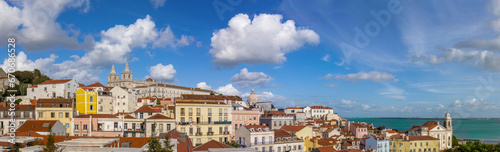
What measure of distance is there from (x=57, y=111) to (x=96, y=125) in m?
6.04

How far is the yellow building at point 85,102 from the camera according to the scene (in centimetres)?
5441

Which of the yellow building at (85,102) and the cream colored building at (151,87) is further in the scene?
the cream colored building at (151,87)

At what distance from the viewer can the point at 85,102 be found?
179 feet

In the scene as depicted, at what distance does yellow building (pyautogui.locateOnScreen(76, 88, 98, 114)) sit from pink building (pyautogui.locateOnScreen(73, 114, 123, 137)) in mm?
10678

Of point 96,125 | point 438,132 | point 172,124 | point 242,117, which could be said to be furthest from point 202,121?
point 438,132

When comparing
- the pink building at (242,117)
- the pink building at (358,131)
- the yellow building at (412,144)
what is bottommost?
the yellow building at (412,144)

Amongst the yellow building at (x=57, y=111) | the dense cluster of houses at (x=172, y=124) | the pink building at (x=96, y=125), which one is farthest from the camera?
the yellow building at (x=57, y=111)

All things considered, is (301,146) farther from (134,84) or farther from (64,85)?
(134,84)

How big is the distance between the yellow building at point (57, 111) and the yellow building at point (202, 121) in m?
13.1

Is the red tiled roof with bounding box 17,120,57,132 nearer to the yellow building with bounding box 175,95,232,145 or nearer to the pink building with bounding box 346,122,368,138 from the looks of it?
the yellow building with bounding box 175,95,232,145

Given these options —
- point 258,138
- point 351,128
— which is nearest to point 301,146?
point 258,138

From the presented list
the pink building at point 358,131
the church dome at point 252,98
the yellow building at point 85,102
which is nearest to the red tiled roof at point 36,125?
the yellow building at point 85,102

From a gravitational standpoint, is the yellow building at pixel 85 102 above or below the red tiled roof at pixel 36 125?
above

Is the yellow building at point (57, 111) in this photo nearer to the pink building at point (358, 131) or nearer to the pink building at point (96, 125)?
the pink building at point (96, 125)
